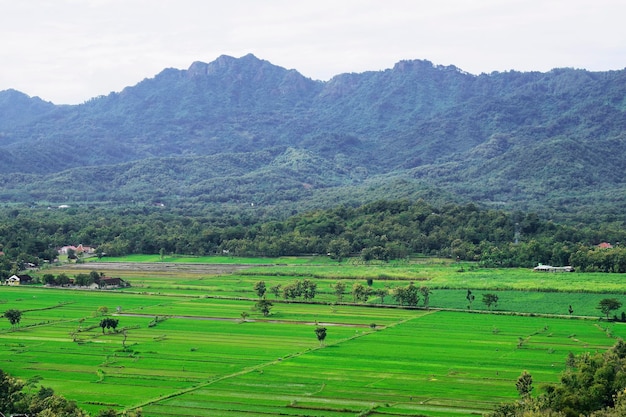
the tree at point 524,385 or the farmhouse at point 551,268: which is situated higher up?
the farmhouse at point 551,268

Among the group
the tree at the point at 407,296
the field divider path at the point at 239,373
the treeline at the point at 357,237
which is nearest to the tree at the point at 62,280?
the treeline at the point at 357,237

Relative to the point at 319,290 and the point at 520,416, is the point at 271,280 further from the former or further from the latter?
the point at 520,416

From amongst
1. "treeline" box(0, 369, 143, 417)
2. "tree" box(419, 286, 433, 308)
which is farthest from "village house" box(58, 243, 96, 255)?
"treeline" box(0, 369, 143, 417)

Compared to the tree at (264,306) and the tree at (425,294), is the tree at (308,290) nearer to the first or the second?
the tree at (264,306)

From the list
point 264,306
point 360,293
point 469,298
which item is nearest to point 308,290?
point 360,293

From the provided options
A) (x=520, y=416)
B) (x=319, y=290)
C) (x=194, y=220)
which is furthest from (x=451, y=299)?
(x=194, y=220)

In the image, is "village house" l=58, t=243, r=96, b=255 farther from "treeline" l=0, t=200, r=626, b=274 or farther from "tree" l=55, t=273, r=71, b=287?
"tree" l=55, t=273, r=71, b=287

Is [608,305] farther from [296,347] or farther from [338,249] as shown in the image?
[338,249]
